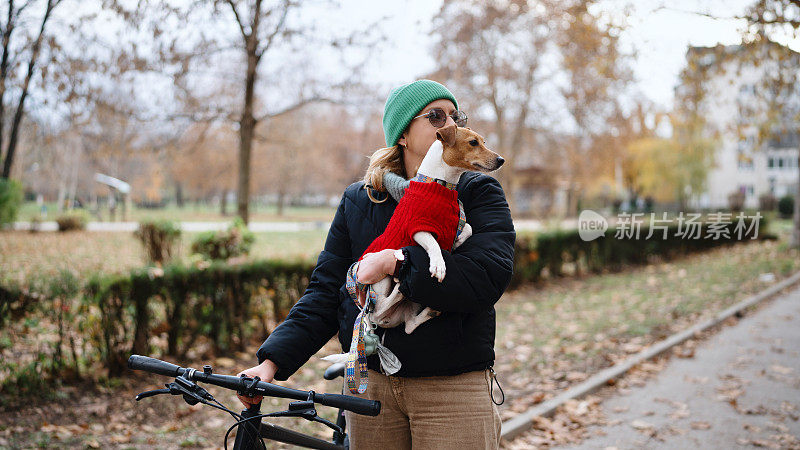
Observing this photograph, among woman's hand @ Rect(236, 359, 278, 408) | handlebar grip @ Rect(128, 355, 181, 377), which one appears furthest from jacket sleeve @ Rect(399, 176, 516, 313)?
handlebar grip @ Rect(128, 355, 181, 377)

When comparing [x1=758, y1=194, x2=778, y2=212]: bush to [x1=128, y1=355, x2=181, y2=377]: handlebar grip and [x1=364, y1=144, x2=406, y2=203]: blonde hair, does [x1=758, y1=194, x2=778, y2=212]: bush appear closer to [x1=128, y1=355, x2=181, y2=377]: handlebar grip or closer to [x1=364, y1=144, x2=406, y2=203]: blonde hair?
[x1=364, y1=144, x2=406, y2=203]: blonde hair

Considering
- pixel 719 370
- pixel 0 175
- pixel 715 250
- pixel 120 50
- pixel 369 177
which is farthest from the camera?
pixel 0 175

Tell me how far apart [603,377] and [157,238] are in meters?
10.3

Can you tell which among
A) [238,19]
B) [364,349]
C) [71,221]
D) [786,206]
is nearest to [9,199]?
[71,221]

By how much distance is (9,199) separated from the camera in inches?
758

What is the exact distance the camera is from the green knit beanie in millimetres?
1988

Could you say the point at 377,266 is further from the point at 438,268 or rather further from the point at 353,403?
the point at 353,403

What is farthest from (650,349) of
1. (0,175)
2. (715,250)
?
(0,175)

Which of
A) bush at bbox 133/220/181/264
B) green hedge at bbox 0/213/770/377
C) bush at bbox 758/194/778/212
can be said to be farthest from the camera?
bush at bbox 758/194/778/212

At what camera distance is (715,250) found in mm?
18750

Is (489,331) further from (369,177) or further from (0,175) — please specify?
(0,175)

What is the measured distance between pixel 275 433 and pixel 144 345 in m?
4.30

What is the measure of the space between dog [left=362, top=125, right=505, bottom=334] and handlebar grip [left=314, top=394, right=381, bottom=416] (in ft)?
0.93

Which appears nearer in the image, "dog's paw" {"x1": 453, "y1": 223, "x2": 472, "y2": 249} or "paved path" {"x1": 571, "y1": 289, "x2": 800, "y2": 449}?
"dog's paw" {"x1": 453, "y1": 223, "x2": 472, "y2": 249}
